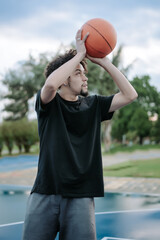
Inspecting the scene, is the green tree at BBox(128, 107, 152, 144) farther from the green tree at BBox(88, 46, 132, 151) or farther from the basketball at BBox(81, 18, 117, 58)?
the basketball at BBox(81, 18, 117, 58)

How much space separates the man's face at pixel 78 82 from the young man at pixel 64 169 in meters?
0.05

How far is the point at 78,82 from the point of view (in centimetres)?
251

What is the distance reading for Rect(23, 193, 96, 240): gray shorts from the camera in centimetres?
233

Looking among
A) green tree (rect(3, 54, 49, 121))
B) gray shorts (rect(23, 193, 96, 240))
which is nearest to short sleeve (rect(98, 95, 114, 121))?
gray shorts (rect(23, 193, 96, 240))

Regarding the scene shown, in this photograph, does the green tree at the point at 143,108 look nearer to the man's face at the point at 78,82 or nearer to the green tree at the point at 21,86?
the green tree at the point at 21,86

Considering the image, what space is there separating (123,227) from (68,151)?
329 cm

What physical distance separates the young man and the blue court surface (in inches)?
98.4

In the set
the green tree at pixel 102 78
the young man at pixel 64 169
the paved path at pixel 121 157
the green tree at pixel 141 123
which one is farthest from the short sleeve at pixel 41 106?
the green tree at pixel 141 123

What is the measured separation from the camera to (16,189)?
29.5 ft

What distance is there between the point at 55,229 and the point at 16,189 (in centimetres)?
685

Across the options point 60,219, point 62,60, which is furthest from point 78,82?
point 60,219

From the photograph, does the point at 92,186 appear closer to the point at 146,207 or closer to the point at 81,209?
the point at 81,209

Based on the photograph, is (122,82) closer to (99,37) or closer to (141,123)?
(99,37)

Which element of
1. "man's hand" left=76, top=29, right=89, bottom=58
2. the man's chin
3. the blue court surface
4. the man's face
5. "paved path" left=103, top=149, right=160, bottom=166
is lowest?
"paved path" left=103, top=149, right=160, bottom=166
